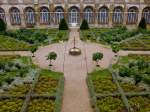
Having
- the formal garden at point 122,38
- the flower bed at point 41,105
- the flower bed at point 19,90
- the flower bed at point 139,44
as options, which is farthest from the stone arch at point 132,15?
the flower bed at point 41,105

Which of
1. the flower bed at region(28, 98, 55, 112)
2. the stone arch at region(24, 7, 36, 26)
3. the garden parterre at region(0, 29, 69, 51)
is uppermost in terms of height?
the stone arch at region(24, 7, 36, 26)

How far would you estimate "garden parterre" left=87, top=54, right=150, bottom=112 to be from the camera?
19.1 meters

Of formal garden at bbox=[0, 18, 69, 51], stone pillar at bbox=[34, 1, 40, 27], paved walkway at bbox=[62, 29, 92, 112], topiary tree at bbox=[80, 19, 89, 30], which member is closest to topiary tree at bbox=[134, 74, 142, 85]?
paved walkway at bbox=[62, 29, 92, 112]

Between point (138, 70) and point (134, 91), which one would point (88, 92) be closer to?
point (134, 91)

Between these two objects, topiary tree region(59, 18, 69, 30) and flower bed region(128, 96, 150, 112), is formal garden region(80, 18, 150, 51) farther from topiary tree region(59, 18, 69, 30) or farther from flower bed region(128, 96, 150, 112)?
flower bed region(128, 96, 150, 112)

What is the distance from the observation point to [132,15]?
46719mm

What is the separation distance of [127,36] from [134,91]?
1826cm

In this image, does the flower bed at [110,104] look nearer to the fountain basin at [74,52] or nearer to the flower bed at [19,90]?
the flower bed at [19,90]

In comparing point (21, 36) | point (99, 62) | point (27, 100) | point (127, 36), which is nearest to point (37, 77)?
point (27, 100)

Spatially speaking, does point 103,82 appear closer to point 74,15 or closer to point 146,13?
point 74,15

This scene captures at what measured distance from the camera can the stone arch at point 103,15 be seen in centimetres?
4638

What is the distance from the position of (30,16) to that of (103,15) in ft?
39.4

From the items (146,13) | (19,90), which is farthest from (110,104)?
(146,13)

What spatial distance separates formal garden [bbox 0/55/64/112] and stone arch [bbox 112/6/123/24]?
22222 millimetres
